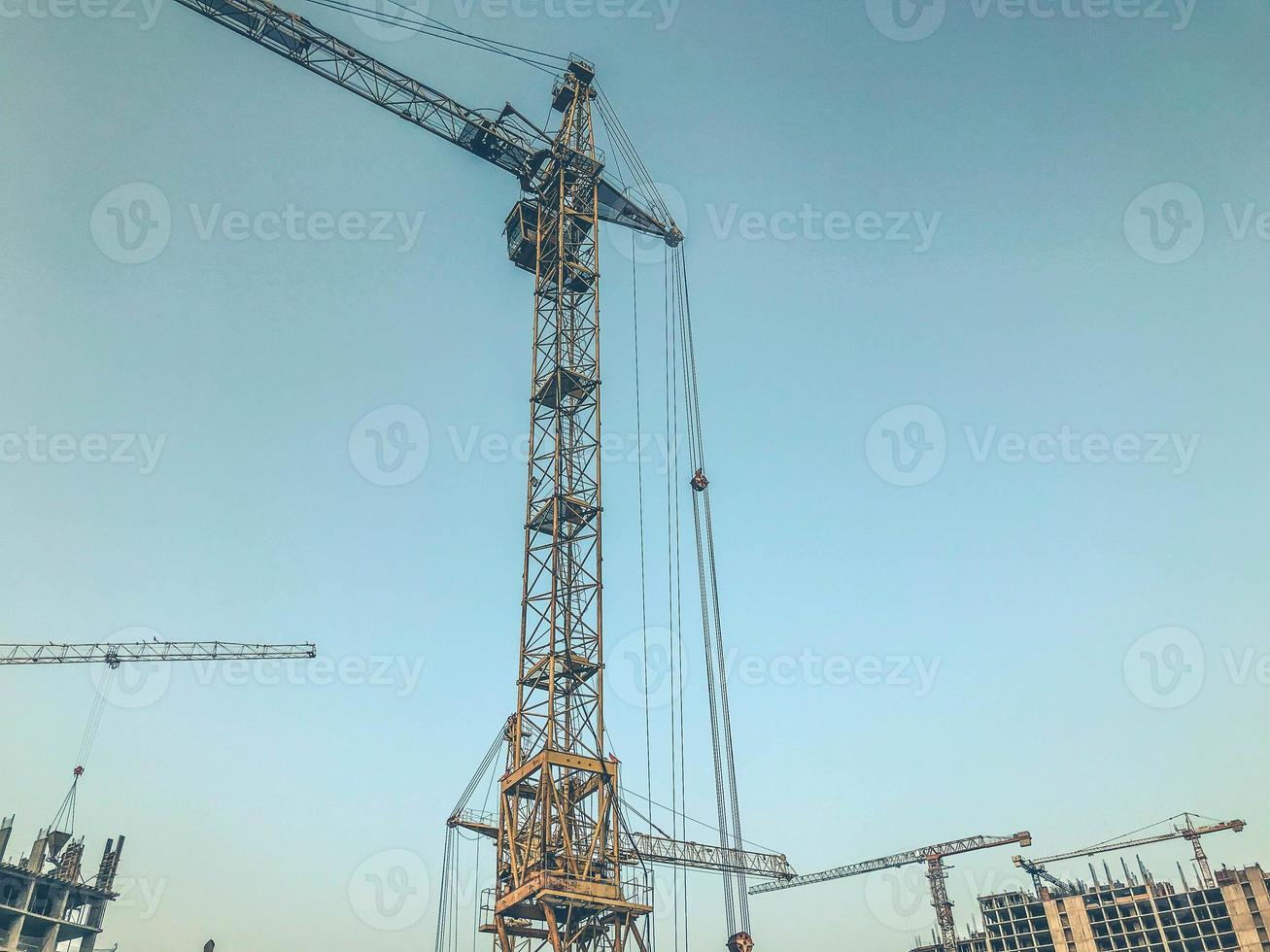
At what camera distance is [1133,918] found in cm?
10338

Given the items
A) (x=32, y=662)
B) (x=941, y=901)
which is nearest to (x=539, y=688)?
(x=32, y=662)

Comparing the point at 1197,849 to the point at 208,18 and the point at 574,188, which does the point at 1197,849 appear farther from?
the point at 208,18

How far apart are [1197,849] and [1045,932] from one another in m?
23.6

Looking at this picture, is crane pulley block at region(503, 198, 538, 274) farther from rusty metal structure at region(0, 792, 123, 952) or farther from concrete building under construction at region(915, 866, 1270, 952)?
concrete building under construction at region(915, 866, 1270, 952)

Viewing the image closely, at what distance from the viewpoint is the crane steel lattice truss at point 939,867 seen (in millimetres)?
101625

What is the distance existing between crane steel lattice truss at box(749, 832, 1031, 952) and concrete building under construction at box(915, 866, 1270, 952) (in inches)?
196

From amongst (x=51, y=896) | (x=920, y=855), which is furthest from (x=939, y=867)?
(x=51, y=896)

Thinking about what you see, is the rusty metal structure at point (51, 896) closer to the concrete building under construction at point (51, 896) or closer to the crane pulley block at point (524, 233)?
the concrete building under construction at point (51, 896)

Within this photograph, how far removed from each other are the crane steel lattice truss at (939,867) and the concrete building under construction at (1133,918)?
4.98m

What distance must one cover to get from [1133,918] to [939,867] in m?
19.6

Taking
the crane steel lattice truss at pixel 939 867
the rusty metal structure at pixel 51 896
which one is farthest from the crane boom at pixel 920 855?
the rusty metal structure at pixel 51 896

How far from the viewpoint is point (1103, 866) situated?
11319cm

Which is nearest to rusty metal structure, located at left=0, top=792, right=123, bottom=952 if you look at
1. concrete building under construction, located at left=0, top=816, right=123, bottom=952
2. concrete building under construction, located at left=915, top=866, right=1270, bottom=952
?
concrete building under construction, located at left=0, top=816, right=123, bottom=952

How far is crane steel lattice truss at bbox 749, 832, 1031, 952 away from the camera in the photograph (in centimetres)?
10162
